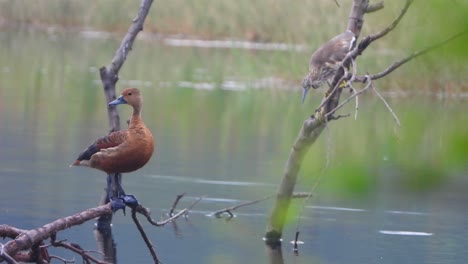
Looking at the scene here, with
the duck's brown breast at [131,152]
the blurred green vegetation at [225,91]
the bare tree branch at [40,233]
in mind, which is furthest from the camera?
the duck's brown breast at [131,152]

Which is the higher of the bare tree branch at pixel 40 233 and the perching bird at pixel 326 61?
the perching bird at pixel 326 61

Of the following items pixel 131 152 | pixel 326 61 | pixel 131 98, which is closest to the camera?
pixel 131 152

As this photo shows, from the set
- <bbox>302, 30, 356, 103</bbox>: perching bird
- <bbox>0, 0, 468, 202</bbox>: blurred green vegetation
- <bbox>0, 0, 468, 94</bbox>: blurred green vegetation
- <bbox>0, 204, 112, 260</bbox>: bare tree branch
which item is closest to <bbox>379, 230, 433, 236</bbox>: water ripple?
<bbox>0, 0, 468, 202</bbox>: blurred green vegetation

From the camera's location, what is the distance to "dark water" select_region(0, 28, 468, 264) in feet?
5.36

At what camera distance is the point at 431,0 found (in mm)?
1428

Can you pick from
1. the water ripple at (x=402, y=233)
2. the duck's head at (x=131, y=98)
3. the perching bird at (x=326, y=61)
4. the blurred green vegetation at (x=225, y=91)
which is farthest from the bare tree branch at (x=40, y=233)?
the water ripple at (x=402, y=233)

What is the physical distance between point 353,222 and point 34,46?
19.0 meters

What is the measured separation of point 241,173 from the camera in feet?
36.1

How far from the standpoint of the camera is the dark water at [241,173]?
163cm

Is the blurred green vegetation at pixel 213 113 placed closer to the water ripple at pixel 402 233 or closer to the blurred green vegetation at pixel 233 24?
the blurred green vegetation at pixel 233 24

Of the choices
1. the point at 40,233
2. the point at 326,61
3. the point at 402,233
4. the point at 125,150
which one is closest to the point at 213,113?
the point at 402,233

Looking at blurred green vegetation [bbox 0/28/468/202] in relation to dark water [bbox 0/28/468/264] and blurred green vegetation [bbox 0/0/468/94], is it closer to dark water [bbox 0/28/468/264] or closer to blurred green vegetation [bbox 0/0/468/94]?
dark water [bbox 0/28/468/264]

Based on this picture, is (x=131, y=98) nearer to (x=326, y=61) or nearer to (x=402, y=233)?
(x=326, y=61)

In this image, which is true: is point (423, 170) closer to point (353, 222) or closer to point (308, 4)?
point (353, 222)
